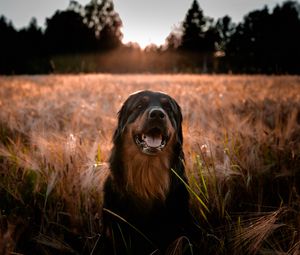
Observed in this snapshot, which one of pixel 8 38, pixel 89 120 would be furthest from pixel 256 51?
pixel 89 120

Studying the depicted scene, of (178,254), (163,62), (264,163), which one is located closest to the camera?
(178,254)

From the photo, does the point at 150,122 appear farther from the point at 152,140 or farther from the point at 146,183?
the point at 146,183

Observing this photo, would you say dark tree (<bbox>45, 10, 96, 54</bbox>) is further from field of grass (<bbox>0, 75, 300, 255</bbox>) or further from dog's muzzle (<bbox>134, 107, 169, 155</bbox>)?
dog's muzzle (<bbox>134, 107, 169, 155</bbox>)

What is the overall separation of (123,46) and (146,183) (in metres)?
54.5

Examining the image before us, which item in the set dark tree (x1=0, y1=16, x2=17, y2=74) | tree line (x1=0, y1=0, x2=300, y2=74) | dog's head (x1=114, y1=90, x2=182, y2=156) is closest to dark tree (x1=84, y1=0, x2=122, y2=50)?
tree line (x1=0, y1=0, x2=300, y2=74)

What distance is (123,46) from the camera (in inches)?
2136

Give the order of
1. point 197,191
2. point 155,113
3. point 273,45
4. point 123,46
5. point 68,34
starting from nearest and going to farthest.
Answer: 1. point 155,113
2. point 197,191
3. point 273,45
4. point 68,34
5. point 123,46

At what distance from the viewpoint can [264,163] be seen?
2.53 meters

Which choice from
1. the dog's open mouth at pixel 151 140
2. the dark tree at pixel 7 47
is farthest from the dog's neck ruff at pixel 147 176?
the dark tree at pixel 7 47

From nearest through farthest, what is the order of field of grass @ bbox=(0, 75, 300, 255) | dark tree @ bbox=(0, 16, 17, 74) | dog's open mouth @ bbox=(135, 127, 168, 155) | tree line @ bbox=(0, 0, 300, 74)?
1. field of grass @ bbox=(0, 75, 300, 255)
2. dog's open mouth @ bbox=(135, 127, 168, 155)
3. tree line @ bbox=(0, 0, 300, 74)
4. dark tree @ bbox=(0, 16, 17, 74)

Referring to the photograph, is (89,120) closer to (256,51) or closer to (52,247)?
(52,247)

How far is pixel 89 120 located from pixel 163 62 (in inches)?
1601

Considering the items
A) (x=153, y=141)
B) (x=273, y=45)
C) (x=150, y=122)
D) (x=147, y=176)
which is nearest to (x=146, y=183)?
(x=147, y=176)

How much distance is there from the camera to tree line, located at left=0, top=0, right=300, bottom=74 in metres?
35.9
